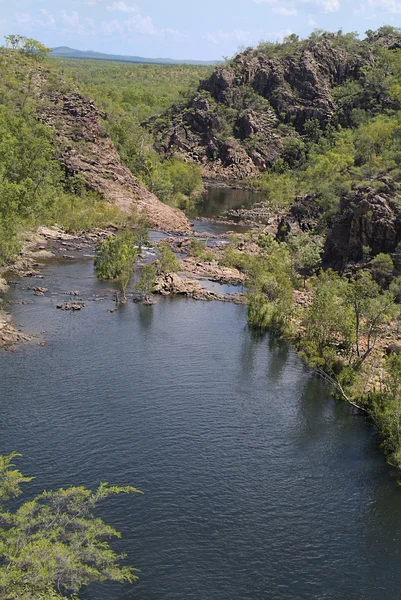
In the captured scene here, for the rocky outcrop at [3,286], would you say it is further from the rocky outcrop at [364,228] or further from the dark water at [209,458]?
the rocky outcrop at [364,228]

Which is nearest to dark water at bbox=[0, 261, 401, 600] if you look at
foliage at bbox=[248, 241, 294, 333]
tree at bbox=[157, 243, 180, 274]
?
foliage at bbox=[248, 241, 294, 333]

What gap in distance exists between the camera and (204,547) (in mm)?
32875

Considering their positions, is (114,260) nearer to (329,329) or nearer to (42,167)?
(42,167)

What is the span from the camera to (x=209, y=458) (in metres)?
41.3

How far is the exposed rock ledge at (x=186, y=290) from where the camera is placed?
77.1 m

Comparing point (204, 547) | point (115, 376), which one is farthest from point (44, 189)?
point (204, 547)

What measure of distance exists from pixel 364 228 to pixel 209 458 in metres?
48.3

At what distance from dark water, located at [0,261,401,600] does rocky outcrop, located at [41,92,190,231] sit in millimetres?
58198

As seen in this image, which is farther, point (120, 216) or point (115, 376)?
point (120, 216)

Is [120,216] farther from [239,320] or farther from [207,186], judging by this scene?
[207,186]

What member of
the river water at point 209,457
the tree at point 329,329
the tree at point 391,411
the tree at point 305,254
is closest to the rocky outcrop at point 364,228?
the tree at point 305,254

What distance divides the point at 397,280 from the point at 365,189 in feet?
69.0

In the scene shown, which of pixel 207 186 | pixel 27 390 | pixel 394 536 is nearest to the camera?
pixel 394 536

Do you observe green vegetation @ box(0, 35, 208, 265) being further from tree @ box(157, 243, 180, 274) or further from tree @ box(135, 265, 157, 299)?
tree @ box(157, 243, 180, 274)
